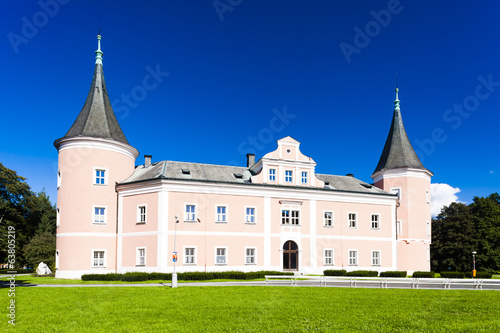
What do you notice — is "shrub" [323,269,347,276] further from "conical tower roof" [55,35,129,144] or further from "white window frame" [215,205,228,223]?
"conical tower roof" [55,35,129,144]

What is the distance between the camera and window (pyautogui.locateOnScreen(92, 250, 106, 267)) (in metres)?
35.8

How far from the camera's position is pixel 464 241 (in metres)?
55.2

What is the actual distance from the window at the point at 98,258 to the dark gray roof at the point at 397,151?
29011mm

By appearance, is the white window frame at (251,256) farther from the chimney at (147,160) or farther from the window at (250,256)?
the chimney at (147,160)

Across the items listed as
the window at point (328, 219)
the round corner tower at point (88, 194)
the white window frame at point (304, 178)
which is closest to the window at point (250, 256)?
the window at point (328, 219)

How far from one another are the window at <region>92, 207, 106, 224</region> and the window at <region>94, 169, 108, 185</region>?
222 cm

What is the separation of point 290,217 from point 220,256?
7.62 metres

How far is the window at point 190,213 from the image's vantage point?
3666 cm

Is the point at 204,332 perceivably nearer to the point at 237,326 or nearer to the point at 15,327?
the point at 237,326

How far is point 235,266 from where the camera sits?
3753 centimetres

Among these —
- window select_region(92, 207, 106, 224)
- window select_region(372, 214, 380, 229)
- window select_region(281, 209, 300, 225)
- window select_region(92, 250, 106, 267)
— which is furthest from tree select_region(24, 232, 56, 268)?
window select_region(372, 214, 380, 229)

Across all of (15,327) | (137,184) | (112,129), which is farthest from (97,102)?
(15,327)

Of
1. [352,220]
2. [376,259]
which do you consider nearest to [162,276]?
[352,220]

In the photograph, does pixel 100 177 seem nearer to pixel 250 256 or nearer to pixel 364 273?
pixel 250 256
